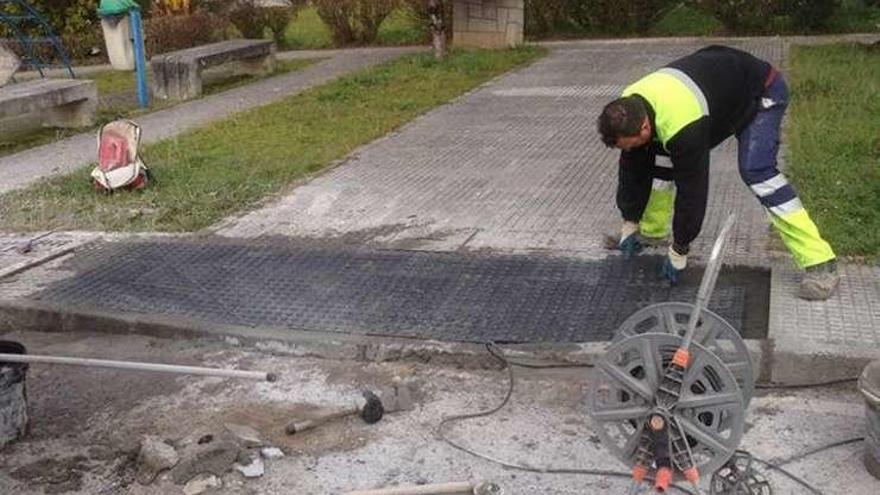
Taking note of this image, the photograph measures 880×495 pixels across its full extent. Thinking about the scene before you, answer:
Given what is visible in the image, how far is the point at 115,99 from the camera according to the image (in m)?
12.7

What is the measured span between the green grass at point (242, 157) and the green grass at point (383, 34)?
4.42 metres

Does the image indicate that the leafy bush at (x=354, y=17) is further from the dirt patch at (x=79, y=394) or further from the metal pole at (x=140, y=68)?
the dirt patch at (x=79, y=394)

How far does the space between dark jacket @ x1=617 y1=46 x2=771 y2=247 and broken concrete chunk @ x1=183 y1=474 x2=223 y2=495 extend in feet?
7.48

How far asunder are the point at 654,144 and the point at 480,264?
1.20 metres

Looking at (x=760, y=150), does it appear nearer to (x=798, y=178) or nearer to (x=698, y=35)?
(x=798, y=178)

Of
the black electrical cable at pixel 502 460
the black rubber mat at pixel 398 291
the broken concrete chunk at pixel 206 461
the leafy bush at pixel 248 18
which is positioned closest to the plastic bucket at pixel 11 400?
the broken concrete chunk at pixel 206 461

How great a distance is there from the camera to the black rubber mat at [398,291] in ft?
15.6

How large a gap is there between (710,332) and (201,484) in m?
1.78

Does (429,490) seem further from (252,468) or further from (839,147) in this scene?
(839,147)

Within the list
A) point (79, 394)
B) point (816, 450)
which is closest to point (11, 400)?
point (79, 394)

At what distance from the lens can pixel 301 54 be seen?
16469 millimetres

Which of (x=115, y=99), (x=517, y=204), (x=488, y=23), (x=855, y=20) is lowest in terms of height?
(x=115, y=99)

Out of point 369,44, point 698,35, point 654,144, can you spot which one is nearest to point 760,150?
point 654,144

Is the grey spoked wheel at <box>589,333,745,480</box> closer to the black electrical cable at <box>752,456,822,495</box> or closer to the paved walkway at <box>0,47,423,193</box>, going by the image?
the black electrical cable at <box>752,456,822,495</box>
